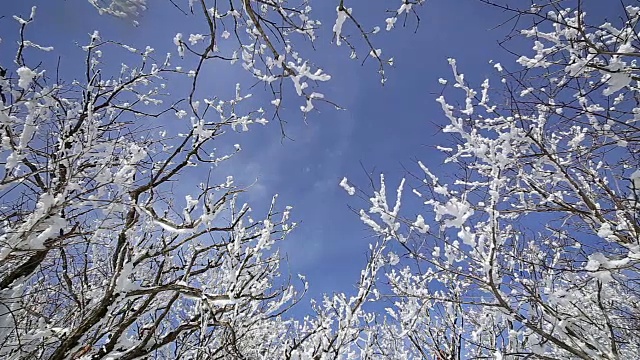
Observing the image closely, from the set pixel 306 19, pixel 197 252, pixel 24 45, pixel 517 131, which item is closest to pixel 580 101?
pixel 517 131

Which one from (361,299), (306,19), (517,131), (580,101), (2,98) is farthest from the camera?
(361,299)

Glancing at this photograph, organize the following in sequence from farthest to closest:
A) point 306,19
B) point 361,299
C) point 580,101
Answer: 1. point 361,299
2. point 580,101
3. point 306,19

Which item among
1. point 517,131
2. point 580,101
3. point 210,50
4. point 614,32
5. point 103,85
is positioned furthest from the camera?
point 103,85

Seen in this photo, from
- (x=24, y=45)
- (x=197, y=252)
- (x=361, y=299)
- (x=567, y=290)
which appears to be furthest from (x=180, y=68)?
(x=567, y=290)

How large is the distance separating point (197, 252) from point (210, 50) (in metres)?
2.77

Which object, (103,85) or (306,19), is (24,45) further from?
(306,19)

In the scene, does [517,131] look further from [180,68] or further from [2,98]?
[2,98]

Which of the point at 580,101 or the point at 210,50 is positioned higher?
the point at 580,101

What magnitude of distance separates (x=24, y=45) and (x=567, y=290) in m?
6.34

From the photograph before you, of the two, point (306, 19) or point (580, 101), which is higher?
point (580, 101)

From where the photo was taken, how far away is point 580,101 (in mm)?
3305

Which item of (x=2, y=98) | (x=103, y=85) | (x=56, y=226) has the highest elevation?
(x=103, y=85)

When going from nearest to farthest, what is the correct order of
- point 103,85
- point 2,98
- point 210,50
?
point 210,50 < point 2,98 < point 103,85

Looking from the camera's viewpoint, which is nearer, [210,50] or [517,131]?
[210,50]
